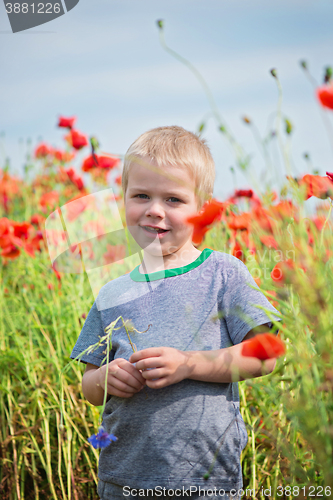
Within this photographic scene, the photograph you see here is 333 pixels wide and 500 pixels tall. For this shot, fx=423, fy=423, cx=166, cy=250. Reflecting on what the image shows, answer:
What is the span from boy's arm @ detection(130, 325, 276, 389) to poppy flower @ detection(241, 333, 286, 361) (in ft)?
0.99

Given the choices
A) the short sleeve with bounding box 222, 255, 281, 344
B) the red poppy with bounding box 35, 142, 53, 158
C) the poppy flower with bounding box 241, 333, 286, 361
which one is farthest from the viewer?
the red poppy with bounding box 35, 142, 53, 158

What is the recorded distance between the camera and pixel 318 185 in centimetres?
86

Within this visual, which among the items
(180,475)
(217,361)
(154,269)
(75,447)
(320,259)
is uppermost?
(320,259)

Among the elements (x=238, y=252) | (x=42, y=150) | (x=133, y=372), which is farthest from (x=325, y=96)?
(x=42, y=150)

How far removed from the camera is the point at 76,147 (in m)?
2.67

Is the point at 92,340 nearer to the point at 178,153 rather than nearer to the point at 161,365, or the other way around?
the point at 161,365

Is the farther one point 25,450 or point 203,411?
point 25,450

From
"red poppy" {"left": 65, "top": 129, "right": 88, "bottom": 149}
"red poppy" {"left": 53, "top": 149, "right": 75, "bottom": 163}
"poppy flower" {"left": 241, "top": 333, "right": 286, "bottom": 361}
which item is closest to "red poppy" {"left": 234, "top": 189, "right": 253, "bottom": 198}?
"poppy flower" {"left": 241, "top": 333, "right": 286, "bottom": 361}

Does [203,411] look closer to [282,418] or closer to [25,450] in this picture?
[282,418]

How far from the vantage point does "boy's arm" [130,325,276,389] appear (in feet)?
2.58

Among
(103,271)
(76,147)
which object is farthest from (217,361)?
(76,147)

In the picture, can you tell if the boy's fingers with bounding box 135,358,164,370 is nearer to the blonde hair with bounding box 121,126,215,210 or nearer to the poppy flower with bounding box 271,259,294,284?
the poppy flower with bounding box 271,259,294,284

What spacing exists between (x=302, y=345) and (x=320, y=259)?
119mm

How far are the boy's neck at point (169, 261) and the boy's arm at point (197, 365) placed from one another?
0.77 feet
